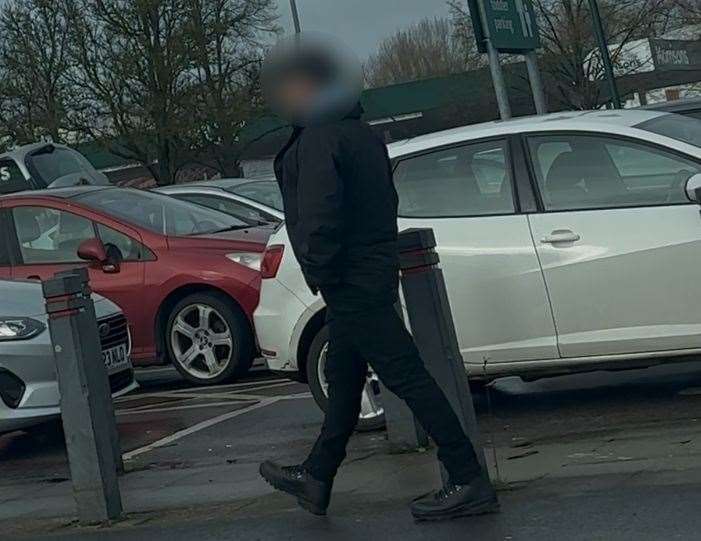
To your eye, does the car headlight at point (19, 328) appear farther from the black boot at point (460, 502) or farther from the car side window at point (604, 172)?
the black boot at point (460, 502)

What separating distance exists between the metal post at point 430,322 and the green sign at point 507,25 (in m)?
10.9

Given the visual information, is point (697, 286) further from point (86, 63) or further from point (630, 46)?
point (630, 46)

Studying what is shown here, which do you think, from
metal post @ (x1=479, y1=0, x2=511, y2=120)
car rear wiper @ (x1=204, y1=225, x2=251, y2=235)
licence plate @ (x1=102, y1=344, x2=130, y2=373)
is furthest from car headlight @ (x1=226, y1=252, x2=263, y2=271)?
metal post @ (x1=479, y1=0, x2=511, y2=120)

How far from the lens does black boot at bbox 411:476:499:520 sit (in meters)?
5.47

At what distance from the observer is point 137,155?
4391 centimetres

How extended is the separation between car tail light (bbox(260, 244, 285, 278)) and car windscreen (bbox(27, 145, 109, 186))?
493 inches

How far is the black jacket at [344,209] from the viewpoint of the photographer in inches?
204

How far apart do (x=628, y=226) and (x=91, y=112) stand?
37.9 metres

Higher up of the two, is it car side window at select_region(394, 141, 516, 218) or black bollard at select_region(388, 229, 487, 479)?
car side window at select_region(394, 141, 516, 218)

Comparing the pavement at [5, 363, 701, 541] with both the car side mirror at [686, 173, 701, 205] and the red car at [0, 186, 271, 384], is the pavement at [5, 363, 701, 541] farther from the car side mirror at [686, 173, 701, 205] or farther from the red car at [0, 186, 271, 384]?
the car side mirror at [686, 173, 701, 205]

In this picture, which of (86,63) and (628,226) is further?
(86,63)

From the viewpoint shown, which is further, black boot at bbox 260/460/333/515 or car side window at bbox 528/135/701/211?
car side window at bbox 528/135/701/211

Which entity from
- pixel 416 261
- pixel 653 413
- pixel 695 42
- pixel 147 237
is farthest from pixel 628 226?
pixel 695 42

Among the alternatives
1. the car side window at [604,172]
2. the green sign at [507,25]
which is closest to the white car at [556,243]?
the car side window at [604,172]
